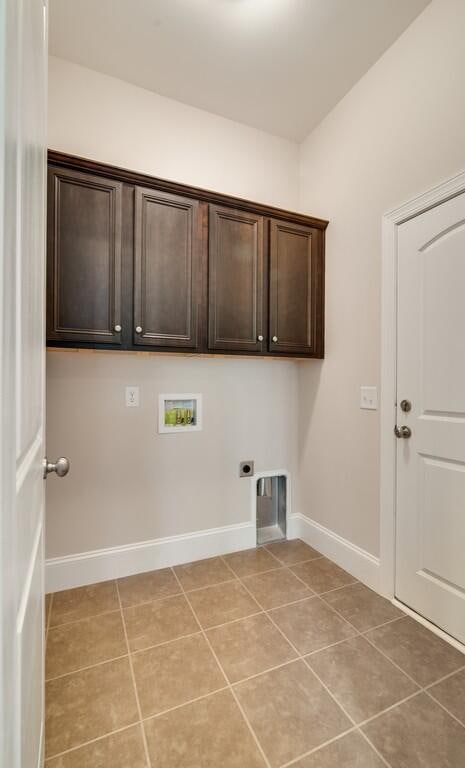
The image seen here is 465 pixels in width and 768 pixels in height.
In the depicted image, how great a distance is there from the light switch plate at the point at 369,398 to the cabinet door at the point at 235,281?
66 centimetres

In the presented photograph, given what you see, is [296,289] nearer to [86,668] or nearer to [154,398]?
[154,398]

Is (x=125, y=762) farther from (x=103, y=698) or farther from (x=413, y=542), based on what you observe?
(x=413, y=542)

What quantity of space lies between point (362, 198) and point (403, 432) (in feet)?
4.52

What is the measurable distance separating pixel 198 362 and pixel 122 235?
2.84 feet

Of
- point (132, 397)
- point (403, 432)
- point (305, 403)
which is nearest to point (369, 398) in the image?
point (403, 432)

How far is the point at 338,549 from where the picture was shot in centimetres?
217

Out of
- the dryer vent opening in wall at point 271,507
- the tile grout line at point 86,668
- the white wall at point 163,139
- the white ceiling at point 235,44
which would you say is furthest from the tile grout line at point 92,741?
the white ceiling at point 235,44

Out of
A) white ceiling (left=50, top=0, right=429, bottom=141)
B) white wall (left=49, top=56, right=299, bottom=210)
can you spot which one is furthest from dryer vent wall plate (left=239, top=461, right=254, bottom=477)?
white ceiling (left=50, top=0, right=429, bottom=141)

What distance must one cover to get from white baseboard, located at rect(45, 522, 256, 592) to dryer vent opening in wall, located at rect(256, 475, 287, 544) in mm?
175

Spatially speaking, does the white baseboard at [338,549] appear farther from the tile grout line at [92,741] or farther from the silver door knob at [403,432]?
the tile grout line at [92,741]

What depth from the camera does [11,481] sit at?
1.48 ft

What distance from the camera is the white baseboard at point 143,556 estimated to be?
6.29 feet

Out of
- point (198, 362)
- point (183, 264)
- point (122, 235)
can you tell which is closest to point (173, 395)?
point (198, 362)

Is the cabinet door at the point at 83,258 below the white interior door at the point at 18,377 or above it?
above
